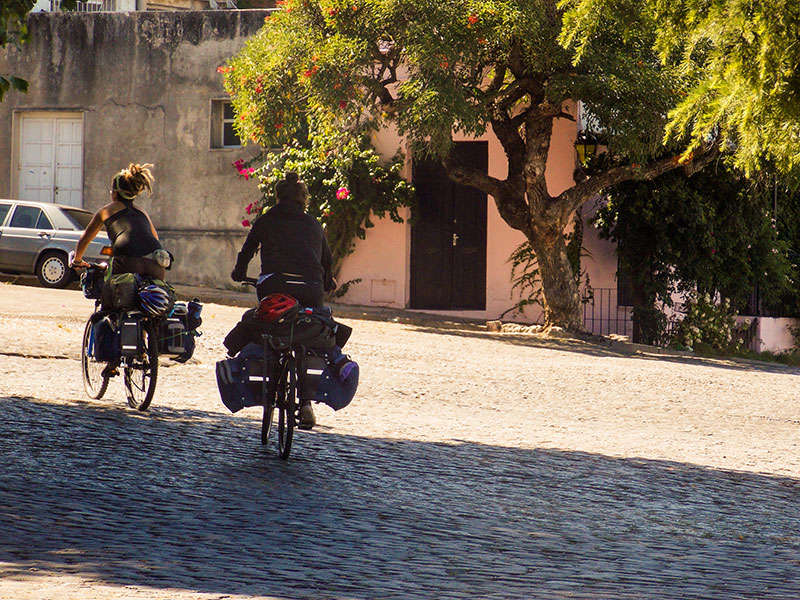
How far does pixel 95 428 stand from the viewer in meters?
8.07

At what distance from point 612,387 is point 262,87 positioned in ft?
22.6

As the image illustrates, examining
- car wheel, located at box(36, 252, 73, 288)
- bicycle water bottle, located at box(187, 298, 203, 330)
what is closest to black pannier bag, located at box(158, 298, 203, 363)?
bicycle water bottle, located at box(187, 298, 203, 330)

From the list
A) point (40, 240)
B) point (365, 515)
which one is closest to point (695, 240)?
point (40, 240)

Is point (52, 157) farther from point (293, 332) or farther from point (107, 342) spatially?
point (293, 332)

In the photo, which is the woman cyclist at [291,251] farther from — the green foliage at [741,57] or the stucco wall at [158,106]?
the stucco wall at [158,106]

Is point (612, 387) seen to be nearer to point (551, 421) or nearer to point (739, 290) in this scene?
point (551, 421)

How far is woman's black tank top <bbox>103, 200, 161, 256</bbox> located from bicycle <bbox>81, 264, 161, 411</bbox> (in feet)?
0.79

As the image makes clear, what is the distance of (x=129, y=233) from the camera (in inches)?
349

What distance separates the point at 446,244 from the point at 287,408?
14060 mm

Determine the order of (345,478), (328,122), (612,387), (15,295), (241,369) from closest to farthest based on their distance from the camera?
(345,478) < (241,369) < (612,387) < (328,122) < (15,295)

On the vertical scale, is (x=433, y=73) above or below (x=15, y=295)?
above

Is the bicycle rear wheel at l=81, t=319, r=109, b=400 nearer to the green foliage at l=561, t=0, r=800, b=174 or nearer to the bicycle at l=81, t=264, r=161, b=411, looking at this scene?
the bicycle at l=81, t=264, r=161, b=411

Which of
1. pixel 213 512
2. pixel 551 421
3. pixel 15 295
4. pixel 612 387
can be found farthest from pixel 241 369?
pixel 15 295

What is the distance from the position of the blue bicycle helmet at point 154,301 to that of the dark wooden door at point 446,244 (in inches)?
495
